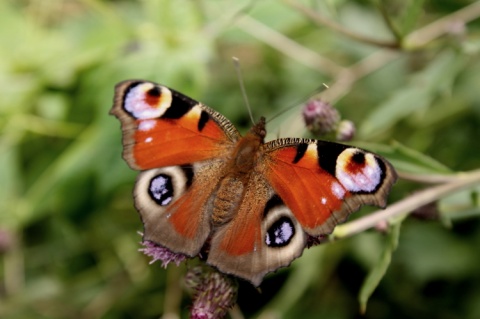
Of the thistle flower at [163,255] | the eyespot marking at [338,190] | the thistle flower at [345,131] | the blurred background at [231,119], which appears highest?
the eyespot marking at [338,190]

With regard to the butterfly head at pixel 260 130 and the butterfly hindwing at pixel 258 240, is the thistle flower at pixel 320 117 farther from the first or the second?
the butterfly hindwing at pixel 258 240

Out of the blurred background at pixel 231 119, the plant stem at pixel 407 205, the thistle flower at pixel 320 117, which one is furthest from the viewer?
the blurred background at pixel 231 119

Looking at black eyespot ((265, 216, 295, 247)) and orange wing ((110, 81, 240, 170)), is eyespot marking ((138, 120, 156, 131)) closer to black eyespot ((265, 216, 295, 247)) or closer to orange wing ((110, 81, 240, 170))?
orange wing ((110, 81, 240, 170))

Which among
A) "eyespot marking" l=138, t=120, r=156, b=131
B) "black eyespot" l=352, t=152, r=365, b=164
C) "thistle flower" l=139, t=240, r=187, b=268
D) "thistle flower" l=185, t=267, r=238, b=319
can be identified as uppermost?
"black eyespot" l=352, t=152, r=365, b=164

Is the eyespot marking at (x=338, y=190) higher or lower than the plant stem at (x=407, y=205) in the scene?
higher

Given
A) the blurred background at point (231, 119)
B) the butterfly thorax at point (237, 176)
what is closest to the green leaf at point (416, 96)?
the blurred background at point (231, 119)

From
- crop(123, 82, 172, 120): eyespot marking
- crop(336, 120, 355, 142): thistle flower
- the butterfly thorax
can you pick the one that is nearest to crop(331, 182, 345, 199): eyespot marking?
the butterfly thorax

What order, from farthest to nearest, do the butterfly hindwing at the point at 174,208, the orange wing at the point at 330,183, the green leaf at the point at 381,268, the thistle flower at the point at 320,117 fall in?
the thistle flower at the point at 320,117, the green leaf at the point at 381,268, the butterfly hindwing at the point at 174,208, the orange wing at the point at 330,183
